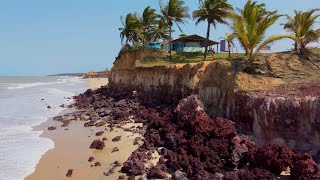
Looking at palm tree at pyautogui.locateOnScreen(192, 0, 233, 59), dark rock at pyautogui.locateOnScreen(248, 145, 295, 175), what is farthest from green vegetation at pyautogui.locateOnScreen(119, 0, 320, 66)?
dark rock at pyautogui.locateOnScreen(248, 145, 295, 175)

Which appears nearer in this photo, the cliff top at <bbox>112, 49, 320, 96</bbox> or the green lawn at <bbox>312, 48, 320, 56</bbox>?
the cliff top at <bbox>112, 49, 320, 96</bbox>

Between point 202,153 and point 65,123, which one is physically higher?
point 202,153

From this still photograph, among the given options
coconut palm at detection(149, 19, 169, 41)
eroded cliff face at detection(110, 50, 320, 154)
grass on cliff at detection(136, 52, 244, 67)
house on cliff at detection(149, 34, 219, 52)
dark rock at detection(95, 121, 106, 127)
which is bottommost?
dark rock at detection(95, 121, 106, 127)

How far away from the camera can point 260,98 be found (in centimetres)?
1770

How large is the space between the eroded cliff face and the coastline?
7091 millimetres

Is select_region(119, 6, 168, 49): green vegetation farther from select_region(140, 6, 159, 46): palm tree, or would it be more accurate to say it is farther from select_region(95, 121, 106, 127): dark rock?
select_region(95, 121, 106, 127): dark rock

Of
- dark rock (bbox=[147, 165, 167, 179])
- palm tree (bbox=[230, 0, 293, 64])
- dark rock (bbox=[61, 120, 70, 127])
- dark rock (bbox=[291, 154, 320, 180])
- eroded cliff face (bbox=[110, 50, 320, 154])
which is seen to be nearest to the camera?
dark rock (bbox=[291, 154, 320, 180])

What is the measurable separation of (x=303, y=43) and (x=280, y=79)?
4.77 metres

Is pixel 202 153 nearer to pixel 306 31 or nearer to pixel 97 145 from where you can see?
pixel 97 145

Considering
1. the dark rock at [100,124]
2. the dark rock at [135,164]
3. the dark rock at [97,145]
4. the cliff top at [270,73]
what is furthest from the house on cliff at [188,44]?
the dark rock at [135,164]

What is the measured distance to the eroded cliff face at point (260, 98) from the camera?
52.6ft

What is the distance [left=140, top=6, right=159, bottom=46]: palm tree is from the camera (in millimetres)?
46438

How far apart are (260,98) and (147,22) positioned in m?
31.3

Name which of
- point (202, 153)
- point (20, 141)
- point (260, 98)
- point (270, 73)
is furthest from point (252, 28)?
point (20, 141)
